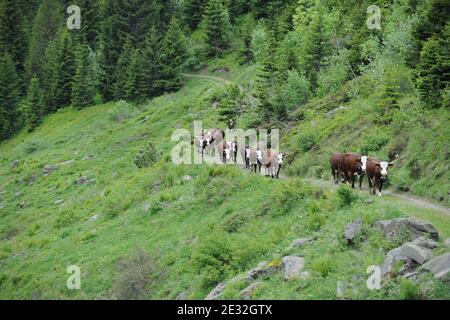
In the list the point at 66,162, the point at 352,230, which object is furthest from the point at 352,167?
the point at 66,162

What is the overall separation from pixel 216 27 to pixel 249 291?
70342 millimetres

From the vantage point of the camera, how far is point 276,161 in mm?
33125

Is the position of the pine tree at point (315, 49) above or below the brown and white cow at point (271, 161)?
above

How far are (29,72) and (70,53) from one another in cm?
1346

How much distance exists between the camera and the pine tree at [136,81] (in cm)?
8062

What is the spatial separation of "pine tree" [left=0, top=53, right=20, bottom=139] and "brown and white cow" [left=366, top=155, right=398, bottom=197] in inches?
3081

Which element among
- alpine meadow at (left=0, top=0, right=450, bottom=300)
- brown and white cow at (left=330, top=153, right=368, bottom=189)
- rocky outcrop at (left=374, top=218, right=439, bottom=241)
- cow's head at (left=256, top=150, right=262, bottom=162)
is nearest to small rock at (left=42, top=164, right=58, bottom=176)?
alpine meadow at (left=0, top=0, right=450, bottom=300)

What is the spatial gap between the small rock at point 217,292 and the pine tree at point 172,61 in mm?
60699

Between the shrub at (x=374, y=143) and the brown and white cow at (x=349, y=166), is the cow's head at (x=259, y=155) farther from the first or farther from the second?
the brown and white cow at (x=349, y=166)

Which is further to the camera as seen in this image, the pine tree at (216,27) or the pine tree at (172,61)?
the pine tree at (216,27)

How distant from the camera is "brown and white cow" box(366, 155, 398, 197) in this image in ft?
81.9

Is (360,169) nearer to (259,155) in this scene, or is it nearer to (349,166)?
(349,166)

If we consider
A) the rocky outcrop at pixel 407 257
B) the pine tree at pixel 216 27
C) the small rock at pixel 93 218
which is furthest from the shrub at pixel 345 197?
the pine tree at pixel 216 27
